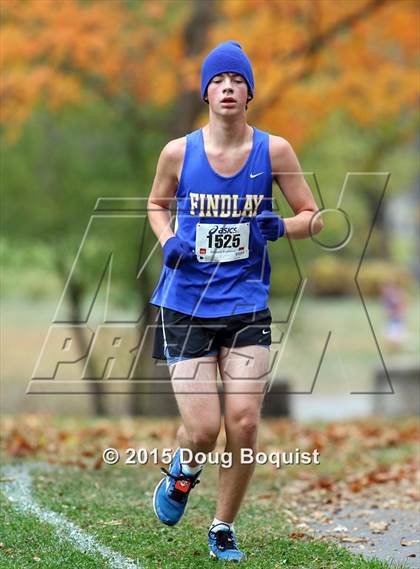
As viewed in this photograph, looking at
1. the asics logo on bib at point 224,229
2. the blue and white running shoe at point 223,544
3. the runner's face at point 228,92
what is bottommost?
the blue and white running shoe at point 223,544

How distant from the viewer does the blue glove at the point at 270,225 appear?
5020 millimetres

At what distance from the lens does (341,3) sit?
14047 millimetres

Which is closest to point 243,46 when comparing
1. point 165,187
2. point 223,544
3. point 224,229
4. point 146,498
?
point 146,498

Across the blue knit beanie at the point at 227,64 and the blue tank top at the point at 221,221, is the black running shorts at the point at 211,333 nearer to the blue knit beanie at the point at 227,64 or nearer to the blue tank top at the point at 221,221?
the blue tank top at the point at 221,221

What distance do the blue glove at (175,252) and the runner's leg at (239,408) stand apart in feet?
1.63

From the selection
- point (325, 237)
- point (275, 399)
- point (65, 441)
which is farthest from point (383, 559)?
point (325, 237)

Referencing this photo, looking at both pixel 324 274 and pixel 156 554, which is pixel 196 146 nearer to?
pixel 156 554

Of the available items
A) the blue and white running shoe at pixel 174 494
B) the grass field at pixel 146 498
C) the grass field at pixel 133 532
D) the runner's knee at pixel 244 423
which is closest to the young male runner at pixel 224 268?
the runner's knee at pixel 244 423

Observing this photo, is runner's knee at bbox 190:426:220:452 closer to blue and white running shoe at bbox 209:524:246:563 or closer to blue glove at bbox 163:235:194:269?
blue and white running shoe at bbox 209:524:246:563

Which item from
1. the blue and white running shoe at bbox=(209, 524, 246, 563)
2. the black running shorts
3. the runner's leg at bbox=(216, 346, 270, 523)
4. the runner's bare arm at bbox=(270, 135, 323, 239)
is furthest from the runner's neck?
the blue and white running shoe at bbox=(209, 524, 246, 563)

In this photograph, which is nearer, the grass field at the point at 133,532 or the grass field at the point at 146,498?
the grass field at the point at 133,532

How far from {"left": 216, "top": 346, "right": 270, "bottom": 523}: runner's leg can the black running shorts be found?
50 mm

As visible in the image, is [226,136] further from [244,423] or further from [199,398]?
[244,423]

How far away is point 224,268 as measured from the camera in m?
5.11
